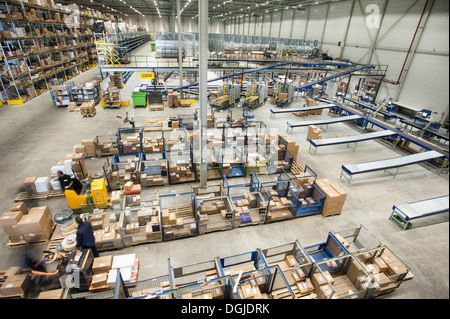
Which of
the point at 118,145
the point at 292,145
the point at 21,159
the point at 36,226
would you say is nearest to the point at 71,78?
the point at 21,159

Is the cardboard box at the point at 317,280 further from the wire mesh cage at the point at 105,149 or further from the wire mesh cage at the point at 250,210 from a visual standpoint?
the wire mesh cage at the point at 105,149

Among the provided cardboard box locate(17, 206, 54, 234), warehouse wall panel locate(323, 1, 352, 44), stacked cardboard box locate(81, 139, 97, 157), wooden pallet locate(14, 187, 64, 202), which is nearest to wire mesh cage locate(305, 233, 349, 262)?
cardboard box locate(17, 206, 54, 234)

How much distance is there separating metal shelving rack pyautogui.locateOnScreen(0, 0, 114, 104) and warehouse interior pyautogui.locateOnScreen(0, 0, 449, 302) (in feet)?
0.54

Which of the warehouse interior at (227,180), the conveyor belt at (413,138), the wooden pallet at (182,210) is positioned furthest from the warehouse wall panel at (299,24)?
the wooden pallet at (182,210)

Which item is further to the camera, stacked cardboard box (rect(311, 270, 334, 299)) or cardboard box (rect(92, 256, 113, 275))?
cardboard box (rect(92, 256, 113, 275))

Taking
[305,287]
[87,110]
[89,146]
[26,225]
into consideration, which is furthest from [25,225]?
[87,110]

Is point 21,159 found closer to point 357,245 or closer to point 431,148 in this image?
point 357,245

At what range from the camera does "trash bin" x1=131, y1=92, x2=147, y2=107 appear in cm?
1700

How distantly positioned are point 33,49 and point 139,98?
940 cm

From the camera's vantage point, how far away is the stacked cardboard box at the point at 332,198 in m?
7.51

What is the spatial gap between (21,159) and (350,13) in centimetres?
2625

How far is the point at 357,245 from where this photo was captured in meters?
6.52

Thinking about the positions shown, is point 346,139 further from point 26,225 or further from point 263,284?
point 26,225

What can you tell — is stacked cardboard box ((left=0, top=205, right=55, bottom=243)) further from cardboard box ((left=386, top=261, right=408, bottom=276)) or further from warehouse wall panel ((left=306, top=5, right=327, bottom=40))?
warehouse wall panel ((left=306, top=5, right=327, bottom=40))
